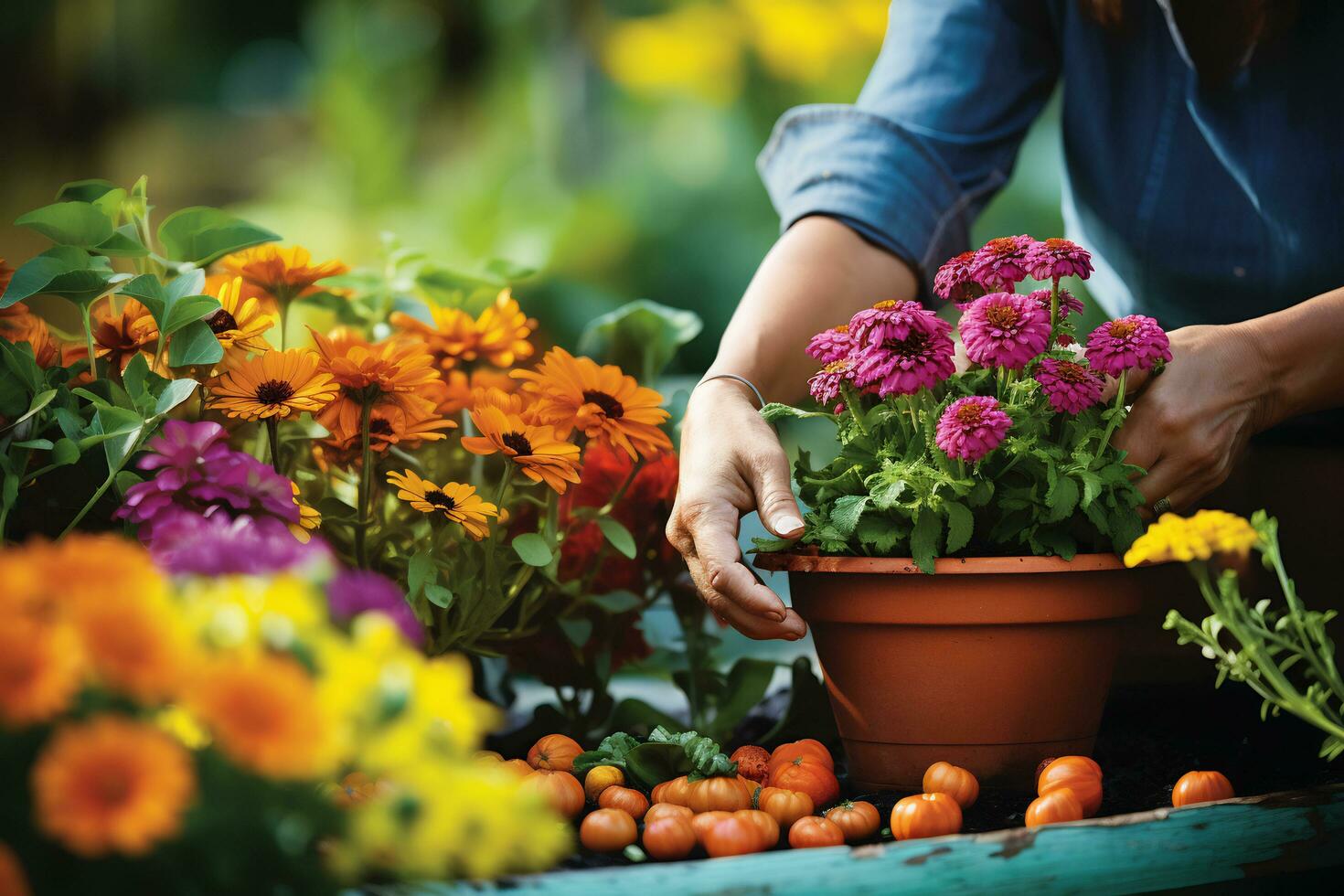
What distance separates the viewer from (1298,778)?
88 centimetres

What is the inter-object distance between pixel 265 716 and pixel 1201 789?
26.9 inches

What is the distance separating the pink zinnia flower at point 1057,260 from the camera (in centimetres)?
86

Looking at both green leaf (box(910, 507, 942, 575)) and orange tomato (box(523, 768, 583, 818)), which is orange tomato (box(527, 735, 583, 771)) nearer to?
orange tomato (box(523, 768, 583, 818))

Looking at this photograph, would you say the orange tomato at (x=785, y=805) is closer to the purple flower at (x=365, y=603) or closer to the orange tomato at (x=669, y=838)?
the orange tomato at (x=669, y=838)

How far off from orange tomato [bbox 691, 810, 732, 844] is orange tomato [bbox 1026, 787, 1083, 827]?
0.68ft

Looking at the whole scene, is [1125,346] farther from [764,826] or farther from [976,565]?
[764,826]

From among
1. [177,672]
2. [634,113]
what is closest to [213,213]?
[177,672]

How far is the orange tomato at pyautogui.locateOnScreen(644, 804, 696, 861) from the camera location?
75cm

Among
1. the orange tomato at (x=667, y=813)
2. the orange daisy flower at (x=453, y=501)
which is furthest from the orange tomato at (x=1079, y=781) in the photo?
the orange daisy flower at (x=453, y=501)

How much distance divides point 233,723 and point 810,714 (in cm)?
82

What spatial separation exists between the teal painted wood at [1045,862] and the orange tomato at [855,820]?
5.8 inches

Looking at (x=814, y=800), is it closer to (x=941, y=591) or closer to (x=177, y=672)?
(x=941, y=591)

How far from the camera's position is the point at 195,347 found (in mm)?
844

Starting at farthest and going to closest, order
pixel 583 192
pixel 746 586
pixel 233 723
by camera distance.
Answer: pixel 583 192
pixel 746 586
pixel 233 723
